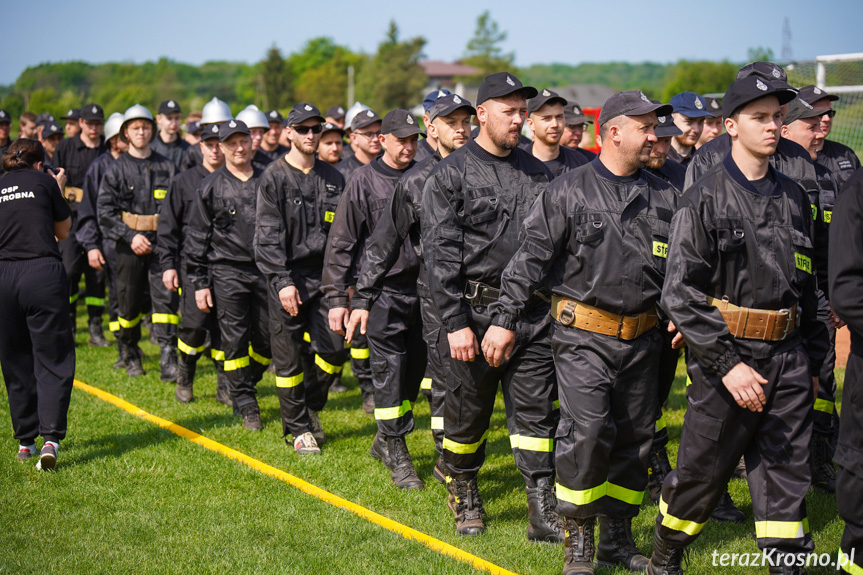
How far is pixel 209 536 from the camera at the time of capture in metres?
5.29

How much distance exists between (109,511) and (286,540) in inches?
54.3

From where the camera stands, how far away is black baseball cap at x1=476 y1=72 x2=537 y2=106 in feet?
16.5

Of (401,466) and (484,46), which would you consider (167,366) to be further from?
(484,46)

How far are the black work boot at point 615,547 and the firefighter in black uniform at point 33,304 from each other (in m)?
4.15

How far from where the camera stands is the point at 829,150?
24.5 ft

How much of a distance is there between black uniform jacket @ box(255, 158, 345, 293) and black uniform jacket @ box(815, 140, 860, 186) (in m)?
4.10

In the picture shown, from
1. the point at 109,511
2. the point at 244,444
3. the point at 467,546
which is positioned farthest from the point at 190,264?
the point at 467,546

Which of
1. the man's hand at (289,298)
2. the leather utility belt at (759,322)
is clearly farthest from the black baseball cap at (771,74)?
the man's hand at (289,298)

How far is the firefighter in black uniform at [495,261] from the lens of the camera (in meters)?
5.09

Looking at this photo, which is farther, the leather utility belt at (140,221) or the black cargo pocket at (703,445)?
the leather utility belt at (140,221)

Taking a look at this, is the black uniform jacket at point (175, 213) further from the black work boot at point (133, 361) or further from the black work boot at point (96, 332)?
the black work boot at point (96, 332)

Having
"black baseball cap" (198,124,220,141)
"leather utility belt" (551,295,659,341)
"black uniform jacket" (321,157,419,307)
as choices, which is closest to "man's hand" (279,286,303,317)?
"black uniform jacket" (321,157,419,307)

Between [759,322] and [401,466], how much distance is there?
3127 millimetres

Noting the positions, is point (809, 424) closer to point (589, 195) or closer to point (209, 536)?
point (589, 195)
